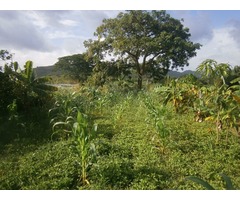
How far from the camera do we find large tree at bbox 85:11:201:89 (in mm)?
14383

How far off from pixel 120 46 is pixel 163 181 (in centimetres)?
1205

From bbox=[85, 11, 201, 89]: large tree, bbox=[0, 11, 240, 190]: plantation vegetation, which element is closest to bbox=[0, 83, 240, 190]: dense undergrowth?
bbox=[0, 11, 240, 190]: plantation vegetation

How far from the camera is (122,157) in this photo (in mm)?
3652

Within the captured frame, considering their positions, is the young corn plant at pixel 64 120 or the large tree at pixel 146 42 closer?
the young corn plant at pixel 64 120

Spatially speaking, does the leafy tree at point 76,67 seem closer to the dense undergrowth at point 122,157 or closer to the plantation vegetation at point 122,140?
the plantation vegetation at point 122,140

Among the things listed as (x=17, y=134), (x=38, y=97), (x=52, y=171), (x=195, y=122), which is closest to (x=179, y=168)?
(x=52, y=171)

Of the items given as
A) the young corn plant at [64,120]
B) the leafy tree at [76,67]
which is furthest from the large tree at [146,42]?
the young corn plant at [64,120]

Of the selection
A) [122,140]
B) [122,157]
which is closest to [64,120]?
[122,140]

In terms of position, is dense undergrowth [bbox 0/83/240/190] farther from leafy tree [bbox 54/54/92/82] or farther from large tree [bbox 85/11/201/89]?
leafy tree [bbox 54/54/92/82]

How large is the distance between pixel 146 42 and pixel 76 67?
7784mm

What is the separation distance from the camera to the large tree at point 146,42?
47.2ft

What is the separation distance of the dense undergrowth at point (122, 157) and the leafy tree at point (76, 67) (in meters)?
14.3

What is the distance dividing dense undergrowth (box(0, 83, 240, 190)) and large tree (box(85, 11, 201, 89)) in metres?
9.36
